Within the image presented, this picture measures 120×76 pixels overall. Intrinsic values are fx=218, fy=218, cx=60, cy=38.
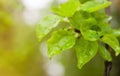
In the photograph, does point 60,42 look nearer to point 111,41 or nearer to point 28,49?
point 111,41

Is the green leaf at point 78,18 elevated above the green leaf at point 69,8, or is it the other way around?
the green leaf at point 69,8

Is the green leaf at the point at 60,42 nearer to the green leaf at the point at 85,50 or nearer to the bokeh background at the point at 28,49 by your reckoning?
the green leaf at the point at 85,50

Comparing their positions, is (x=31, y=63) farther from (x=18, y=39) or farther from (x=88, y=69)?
(x=88, y=69)

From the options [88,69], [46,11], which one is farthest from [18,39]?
[88,69]

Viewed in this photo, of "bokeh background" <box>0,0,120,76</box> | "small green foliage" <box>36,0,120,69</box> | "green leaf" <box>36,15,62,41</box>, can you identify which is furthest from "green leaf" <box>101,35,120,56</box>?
"bokeh background" <box>0,0,120,76</box>

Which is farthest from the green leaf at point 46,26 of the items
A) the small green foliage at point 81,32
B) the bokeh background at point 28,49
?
the bokeh background at point 28,49

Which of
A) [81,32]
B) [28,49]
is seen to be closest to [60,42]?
[81,32]

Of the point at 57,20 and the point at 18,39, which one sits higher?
the point at 18,39
